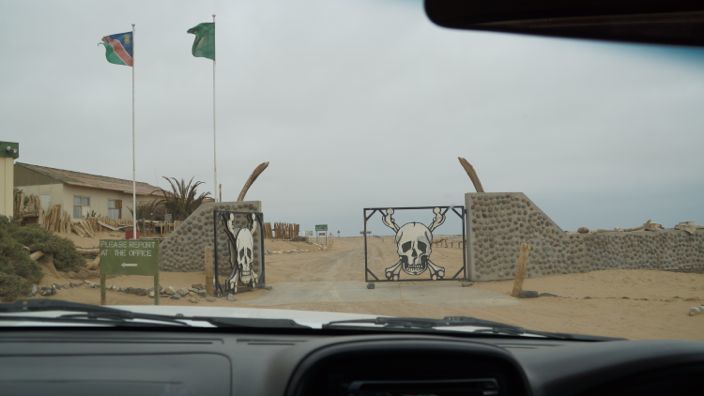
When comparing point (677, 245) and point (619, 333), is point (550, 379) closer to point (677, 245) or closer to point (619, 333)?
point (619, 333)

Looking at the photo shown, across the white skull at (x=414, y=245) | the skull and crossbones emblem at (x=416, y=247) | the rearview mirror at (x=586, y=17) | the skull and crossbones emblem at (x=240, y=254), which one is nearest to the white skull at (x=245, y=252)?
the skull and crossbones emblem at (x=240, y=254)

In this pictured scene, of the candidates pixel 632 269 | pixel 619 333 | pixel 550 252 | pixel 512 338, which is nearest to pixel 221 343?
pixel 512 338

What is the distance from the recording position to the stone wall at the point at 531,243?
16203 millimetres

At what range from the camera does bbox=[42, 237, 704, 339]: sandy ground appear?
930cm

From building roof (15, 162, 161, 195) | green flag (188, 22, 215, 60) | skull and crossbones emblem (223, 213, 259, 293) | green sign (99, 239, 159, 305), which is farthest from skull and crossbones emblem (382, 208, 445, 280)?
building roof (15, 162, 161, 195)

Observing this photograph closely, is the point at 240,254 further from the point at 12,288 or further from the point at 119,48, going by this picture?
the point at 119,48

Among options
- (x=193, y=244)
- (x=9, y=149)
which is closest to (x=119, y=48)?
(x=9, y=149)

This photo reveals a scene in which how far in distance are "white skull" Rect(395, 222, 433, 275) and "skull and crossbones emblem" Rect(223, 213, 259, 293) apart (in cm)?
398

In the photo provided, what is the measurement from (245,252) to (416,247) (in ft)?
15.2

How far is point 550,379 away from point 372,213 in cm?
1395

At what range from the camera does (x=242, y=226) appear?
15.7 m

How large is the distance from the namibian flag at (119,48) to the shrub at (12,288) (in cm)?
1092

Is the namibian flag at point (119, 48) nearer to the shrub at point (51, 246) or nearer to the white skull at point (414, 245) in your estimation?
the shrub at point (51, 246)

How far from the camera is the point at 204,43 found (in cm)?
2077
